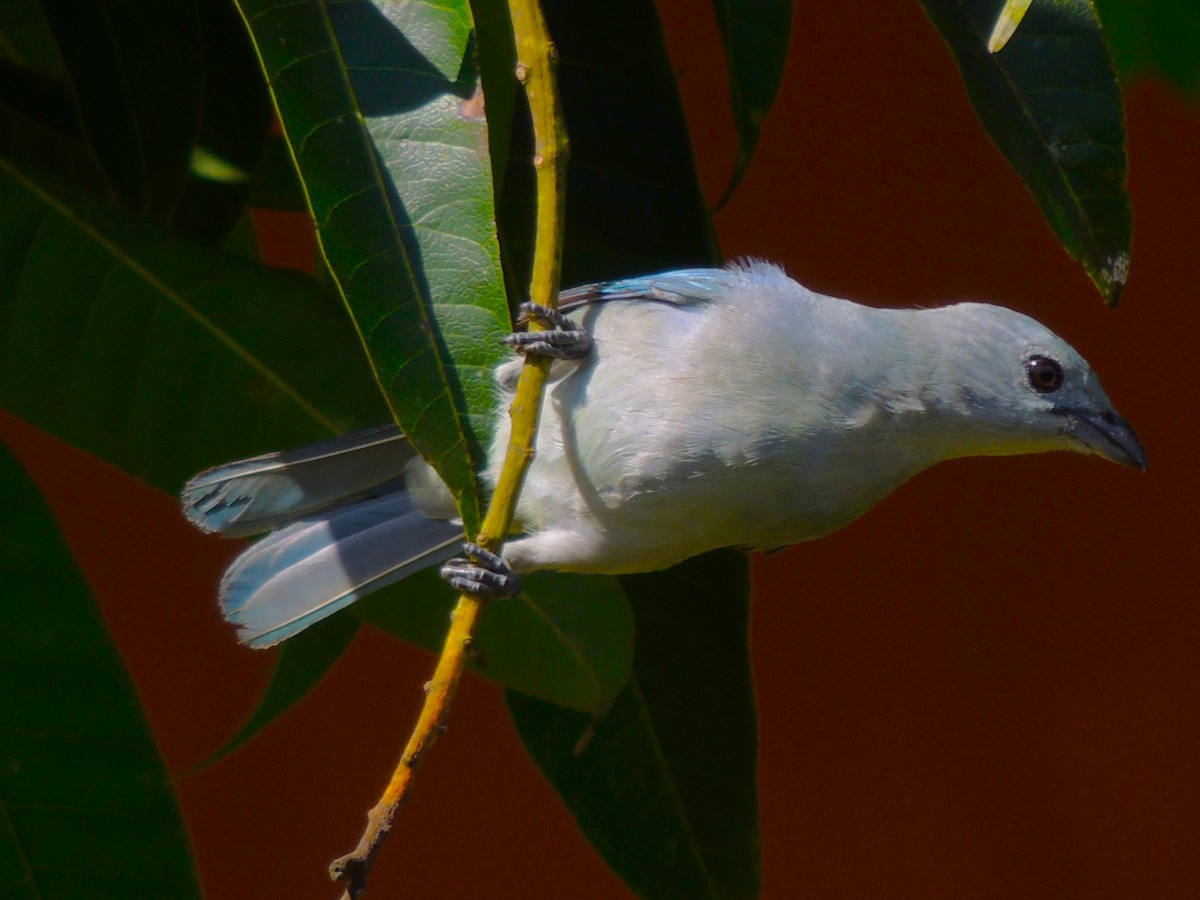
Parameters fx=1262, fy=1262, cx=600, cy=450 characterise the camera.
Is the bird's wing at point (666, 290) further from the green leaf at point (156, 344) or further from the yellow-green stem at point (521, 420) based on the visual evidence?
the yellow-green stem at point (521, 420)

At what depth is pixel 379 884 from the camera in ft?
9.02

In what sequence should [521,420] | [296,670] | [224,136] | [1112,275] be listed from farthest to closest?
[296,670] → [224,136] → [1112,275] → [521,420]

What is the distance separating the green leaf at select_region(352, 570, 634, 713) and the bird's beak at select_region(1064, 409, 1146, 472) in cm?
57

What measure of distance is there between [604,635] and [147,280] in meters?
0.57

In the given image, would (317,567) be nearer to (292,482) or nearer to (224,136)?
(292,482)

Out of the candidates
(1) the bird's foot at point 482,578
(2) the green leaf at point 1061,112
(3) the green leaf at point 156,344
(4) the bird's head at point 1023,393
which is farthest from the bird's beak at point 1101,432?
(3) the green leaf at point 156,344

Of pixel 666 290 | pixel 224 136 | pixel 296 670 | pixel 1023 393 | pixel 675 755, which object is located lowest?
pixel 675 755

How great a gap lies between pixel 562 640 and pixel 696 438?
0.80 feet

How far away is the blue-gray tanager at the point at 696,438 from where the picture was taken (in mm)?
1290

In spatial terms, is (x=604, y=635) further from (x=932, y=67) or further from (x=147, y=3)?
(x=932, y=67)

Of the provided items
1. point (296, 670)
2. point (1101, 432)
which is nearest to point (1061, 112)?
point (1101, 432)

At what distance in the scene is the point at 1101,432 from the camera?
1.42 metres

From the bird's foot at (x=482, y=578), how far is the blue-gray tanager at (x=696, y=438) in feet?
0.25

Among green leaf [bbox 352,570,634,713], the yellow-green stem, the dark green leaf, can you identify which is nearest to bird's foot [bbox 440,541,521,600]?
green leaf [bbox 352,570,634,713]
